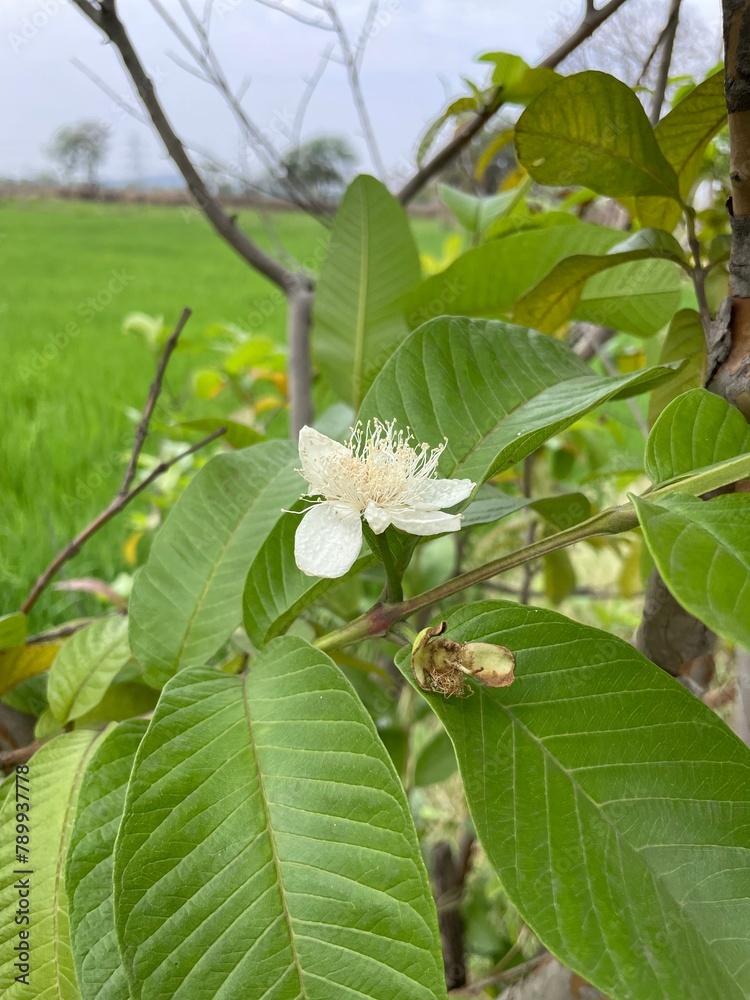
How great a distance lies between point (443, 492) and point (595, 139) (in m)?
0.27

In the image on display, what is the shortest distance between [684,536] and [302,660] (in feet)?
0.57

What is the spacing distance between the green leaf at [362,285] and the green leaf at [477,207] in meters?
0.15

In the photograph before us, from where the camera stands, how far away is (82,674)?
18.8 inches

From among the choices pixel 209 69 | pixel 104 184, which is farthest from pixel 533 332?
pixel 104 184

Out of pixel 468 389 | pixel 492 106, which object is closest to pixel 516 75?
pixel 492 106

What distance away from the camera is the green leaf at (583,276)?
469 mm

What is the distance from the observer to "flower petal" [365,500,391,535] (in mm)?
323

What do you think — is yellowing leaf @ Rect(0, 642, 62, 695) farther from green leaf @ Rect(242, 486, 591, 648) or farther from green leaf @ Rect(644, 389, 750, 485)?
green leaf @ Rect(644, 389, 750, 485)

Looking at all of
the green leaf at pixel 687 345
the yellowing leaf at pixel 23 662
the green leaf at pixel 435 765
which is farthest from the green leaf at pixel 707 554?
the green leaf at pixel 435 765

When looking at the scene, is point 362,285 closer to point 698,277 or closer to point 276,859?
point 698,277

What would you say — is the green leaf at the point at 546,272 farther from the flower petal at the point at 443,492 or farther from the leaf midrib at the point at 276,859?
the leaf midrib at the point at 276,859

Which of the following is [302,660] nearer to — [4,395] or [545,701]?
[545,701]

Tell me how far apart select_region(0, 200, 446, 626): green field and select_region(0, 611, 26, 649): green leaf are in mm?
675

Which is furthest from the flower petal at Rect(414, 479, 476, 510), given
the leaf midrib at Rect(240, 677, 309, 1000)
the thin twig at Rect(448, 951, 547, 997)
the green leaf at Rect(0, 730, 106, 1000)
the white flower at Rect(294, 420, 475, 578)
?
the thin twig at Rect(448, 951, 547, 997)
